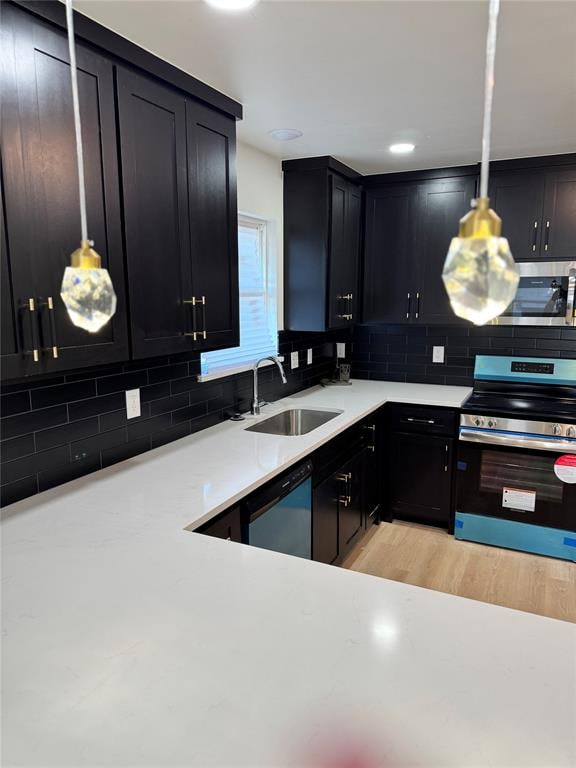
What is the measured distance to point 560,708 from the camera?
0.89 metres

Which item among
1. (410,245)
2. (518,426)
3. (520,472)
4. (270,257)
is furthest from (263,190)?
(520,472)

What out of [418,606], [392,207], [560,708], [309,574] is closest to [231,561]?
[309,574]

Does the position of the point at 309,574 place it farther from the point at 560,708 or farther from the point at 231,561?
the point at 560,708

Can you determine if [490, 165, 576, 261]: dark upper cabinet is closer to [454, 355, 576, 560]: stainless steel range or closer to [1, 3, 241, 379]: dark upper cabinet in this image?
[454, 355, 576, 560]: stainless steel range

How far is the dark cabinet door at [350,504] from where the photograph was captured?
283 cm

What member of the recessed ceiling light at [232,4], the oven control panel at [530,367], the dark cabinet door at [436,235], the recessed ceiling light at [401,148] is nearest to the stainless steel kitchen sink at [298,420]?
the dark cabinet door at [436,235]

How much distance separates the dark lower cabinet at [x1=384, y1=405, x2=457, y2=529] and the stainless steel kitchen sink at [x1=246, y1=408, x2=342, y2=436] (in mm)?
649

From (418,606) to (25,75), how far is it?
1.66m

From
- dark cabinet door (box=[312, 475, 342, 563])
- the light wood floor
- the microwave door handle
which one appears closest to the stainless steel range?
the light wood floor

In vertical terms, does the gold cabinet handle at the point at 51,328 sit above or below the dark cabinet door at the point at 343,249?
below

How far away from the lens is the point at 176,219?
1938 millimetres

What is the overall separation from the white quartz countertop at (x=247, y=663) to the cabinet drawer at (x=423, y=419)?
7.17 ft

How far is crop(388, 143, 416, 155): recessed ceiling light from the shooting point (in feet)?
9.50

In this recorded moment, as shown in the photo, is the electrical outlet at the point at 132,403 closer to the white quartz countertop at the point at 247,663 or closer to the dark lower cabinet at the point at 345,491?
the white quartz countertop at the point at 247,663
